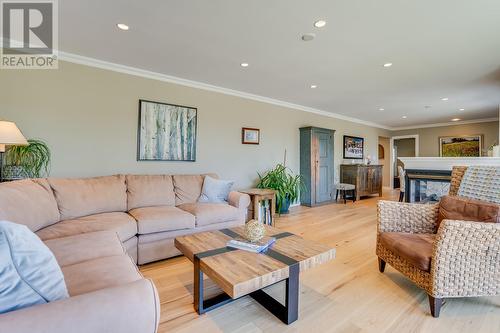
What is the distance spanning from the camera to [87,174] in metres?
3.05

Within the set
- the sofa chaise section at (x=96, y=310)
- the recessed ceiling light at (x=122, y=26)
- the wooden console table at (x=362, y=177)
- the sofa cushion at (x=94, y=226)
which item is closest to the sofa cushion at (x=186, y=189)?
the sofa cushion at (x=94, y=226)

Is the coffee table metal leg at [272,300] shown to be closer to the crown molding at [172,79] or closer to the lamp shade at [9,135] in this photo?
the lamp shade at [9,135]

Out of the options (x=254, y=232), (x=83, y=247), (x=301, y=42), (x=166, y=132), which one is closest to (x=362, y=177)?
(x=301, y=42)

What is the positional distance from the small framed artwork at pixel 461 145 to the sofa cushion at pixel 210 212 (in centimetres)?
757

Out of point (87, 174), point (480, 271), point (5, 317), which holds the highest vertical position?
point (87, 174)

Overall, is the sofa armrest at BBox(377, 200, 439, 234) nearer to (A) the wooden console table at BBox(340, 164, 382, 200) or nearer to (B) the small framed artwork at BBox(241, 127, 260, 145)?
(B) the small framed artwork at BBox(241, 127, 260, 145)

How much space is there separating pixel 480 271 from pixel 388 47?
234 cm

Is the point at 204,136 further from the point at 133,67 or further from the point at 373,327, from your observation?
the point at 373,327

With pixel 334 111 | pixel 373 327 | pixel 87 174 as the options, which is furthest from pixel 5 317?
pixel 334 111

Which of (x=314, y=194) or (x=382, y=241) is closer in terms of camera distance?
(x=382, y=241)

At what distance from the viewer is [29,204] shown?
1895 mm

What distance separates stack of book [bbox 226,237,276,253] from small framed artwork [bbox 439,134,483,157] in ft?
26.2

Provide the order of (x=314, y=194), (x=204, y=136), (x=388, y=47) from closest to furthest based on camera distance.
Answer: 1. (x=388, y=47)
2. (x=204, y=136)
3. (x=314, y=194)

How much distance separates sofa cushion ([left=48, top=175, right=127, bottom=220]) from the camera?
2336 mm
